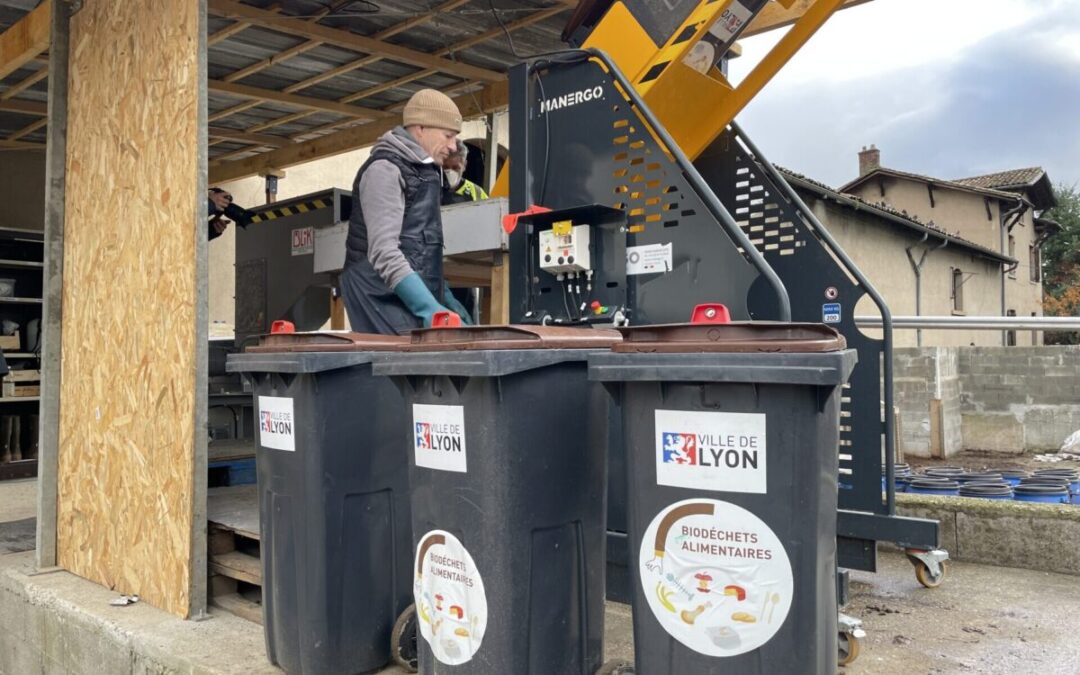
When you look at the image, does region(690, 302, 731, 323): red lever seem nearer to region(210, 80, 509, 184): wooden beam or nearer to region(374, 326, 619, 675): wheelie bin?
region(374, 326, 619, 675): wheelie bin

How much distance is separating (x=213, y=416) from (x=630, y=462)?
19.0ft

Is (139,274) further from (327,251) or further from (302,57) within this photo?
(302,57)

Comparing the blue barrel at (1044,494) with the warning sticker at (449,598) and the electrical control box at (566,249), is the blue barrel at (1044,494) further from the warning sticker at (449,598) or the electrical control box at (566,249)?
the warning sticker at (449,598)

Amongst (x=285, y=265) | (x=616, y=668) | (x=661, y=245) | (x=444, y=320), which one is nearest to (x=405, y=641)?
(x=616, y=668)

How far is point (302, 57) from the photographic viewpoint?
269 inches

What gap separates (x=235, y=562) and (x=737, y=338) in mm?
2898

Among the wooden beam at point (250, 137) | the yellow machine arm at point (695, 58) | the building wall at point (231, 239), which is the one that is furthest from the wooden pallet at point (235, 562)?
the building wall at point (231, 239)

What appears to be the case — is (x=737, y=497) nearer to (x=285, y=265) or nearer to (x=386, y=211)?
(x=386, y=211)

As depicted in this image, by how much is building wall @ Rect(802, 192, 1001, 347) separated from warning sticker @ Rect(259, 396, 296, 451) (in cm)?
1560

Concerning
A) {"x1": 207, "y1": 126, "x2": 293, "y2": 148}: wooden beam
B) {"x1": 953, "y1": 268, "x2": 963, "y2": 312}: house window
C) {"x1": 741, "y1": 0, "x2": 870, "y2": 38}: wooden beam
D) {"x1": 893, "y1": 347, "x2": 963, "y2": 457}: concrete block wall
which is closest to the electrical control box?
{"x1": 741, "y1": 0, "x2": 870, "y2": 38}: wooden beam

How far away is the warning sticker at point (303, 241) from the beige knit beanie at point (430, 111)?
3.12 meters

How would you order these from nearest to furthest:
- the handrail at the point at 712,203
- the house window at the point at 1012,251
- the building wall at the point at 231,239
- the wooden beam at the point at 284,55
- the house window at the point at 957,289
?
the handrail at the point at 712,203 → the wooden beam at the point at 284,55 → the building wall at the point at 231,239 → the house window at the point at 957,289 → the house window at the point at 1012,251

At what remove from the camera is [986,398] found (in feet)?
49.2

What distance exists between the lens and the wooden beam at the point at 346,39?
5.75 m
